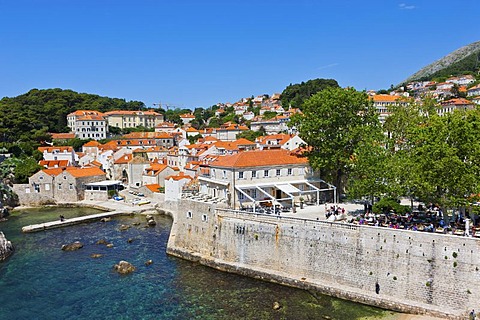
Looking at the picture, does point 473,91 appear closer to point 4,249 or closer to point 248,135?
point 248,135

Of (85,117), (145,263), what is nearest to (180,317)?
(145,263)

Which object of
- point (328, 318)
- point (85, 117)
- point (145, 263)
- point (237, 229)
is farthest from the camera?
point (85, 117)

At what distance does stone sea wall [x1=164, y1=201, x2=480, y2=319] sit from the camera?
18703 millimetres

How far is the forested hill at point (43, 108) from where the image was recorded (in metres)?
77.4

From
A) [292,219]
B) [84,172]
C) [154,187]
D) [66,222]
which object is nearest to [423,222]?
[292,219]

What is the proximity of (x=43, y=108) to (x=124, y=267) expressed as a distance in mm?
89342

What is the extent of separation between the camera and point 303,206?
102 feet

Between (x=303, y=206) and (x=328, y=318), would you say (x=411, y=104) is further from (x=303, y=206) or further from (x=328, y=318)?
(x=328, y=318)

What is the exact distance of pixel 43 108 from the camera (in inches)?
4016

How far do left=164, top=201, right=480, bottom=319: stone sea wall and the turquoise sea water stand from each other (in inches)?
42.0

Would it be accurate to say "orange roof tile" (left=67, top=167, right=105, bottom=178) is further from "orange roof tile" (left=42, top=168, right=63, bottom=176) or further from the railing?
the railing

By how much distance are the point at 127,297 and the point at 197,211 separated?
328 inches

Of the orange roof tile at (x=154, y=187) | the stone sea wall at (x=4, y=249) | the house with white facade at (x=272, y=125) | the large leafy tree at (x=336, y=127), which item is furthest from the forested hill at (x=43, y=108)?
the large leafy tree at (x=336, y=127)

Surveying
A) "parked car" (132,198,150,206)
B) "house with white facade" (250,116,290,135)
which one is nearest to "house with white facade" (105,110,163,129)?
"house with white facade" (250,116,290,135)
